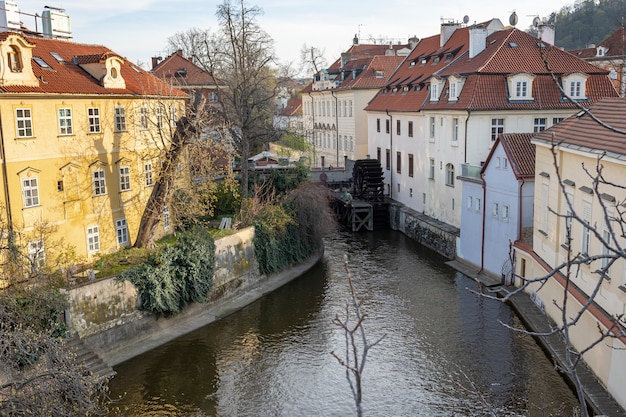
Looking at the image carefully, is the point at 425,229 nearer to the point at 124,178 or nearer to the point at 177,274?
the point at 177,274

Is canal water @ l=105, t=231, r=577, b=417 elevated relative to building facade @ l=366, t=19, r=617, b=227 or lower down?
lower down

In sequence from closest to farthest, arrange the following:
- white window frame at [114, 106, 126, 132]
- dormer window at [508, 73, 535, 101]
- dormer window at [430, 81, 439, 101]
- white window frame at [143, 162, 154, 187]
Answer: white window frame at [114, 106, 126, 132] → white window frame at [143, 162, 154, 187] → dormer window at [508, 73, 535, 101] → dormer window at [430, 81, 439, 101]

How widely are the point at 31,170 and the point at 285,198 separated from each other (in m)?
9.46

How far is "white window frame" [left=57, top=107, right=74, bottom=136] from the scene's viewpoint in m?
17.4

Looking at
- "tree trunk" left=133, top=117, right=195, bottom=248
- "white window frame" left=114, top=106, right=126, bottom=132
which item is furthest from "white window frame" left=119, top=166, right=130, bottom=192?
"tree trunk" left=133, top=117, right=195, bottom=248

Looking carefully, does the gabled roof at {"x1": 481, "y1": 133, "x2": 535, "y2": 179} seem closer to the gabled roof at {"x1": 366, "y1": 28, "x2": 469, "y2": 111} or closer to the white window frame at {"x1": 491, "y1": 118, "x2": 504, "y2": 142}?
the white window frame at {"x1": 491, "y1": 118, "x2": 504, "y2": 142}

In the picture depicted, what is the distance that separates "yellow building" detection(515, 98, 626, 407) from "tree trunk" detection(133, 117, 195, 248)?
1002 centimetres

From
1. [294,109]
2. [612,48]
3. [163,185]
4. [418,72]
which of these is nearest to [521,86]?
[418,72]

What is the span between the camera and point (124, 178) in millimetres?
20141

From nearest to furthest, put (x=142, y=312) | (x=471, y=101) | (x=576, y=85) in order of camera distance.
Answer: (x=142, y=312) < (x=471, y=101) < (x=576, y=85)

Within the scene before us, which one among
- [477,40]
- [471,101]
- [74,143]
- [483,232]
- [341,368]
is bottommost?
[341,368]

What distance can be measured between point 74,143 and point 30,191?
79.4 inches

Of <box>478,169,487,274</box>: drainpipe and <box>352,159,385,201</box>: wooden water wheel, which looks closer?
<box>478,169,487,274</box>: drainpipe

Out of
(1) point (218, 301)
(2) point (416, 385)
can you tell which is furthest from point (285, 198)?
(2) point (416, 385)
